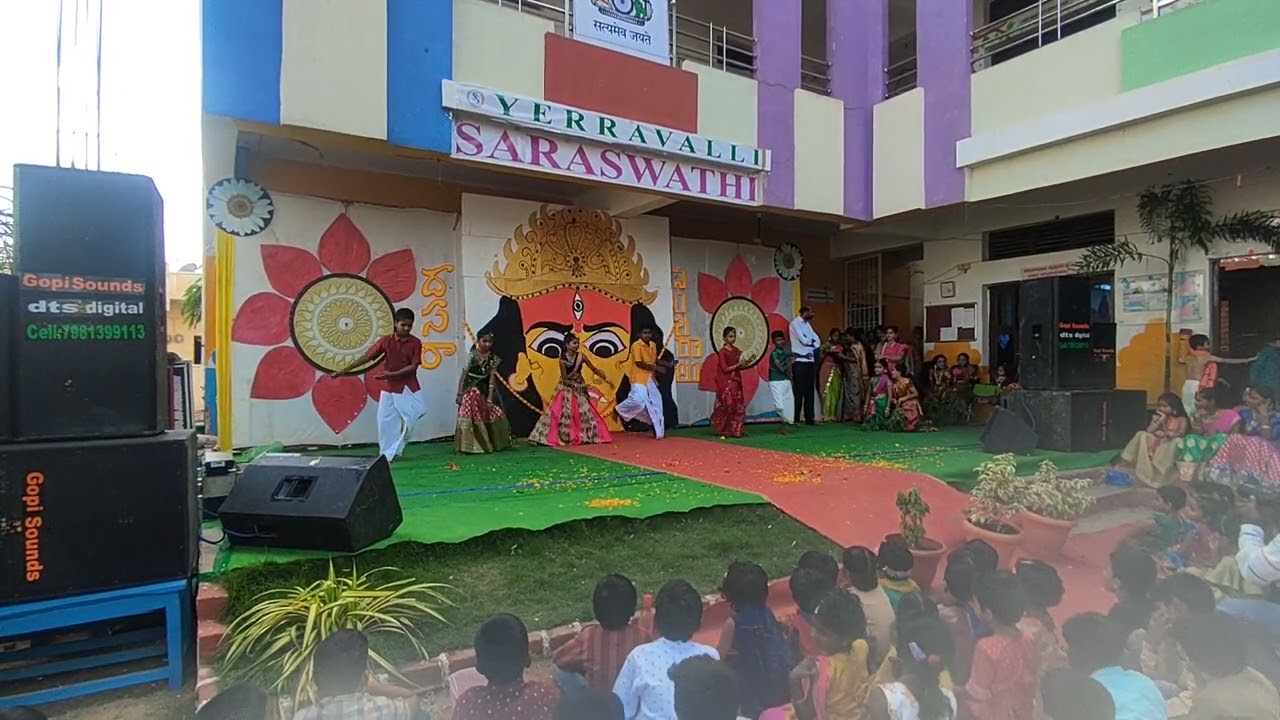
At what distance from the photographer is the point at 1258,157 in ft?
26.7

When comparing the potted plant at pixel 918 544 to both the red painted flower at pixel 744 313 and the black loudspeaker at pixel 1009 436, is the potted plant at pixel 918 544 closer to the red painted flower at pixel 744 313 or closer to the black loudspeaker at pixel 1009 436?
the black loudspeaker at pixel 1009 436

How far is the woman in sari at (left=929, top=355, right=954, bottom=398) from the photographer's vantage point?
1097 cm

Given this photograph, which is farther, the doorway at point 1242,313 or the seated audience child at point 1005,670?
the doorway at point 1242,313

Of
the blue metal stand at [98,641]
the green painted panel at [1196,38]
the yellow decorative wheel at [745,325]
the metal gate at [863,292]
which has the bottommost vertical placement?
the blue metal stand at [98,641]

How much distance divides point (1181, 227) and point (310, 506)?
10.3m

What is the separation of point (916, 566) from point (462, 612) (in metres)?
2.69

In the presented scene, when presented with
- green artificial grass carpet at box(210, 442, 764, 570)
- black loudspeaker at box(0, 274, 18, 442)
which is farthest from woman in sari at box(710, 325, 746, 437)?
black loudspeaker at box(0, 274, 18, 442)

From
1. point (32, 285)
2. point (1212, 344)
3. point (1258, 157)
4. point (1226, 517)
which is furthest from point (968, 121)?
point (32, 285)

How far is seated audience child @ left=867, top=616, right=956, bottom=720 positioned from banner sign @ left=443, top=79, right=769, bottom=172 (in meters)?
6.63

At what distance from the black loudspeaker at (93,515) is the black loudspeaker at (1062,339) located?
8467 mm

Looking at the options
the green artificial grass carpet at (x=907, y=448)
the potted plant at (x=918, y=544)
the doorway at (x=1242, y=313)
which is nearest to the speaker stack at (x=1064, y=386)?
the green artificial grass carpet at (x=907, y=448)

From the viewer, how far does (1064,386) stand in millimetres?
8148

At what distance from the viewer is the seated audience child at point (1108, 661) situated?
86.9 inches

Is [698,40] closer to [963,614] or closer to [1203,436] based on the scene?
[1203,436]
